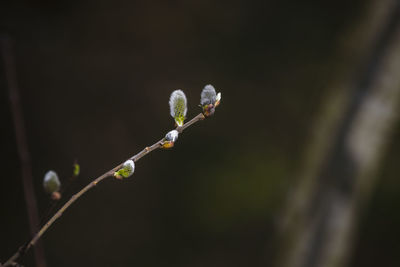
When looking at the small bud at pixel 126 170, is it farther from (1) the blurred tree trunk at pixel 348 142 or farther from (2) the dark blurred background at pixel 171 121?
(2) the dark blurred background at pixel 171 121

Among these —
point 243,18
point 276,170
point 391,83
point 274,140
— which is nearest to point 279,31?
point 243,18

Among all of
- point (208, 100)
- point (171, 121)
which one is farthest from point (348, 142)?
point (171, 121)

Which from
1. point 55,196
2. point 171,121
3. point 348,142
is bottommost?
point 55,196

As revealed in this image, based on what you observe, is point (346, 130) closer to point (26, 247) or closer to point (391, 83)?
point (391, 83)

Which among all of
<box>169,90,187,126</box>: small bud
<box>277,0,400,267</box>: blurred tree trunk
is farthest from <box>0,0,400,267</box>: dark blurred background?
<box>169,90,187,126</box>: small bud

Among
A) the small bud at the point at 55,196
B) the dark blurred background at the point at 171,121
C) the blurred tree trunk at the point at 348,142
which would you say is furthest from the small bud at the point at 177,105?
the dark blurred background at the point at 171,121

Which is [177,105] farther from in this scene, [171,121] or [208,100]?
[171,121]
